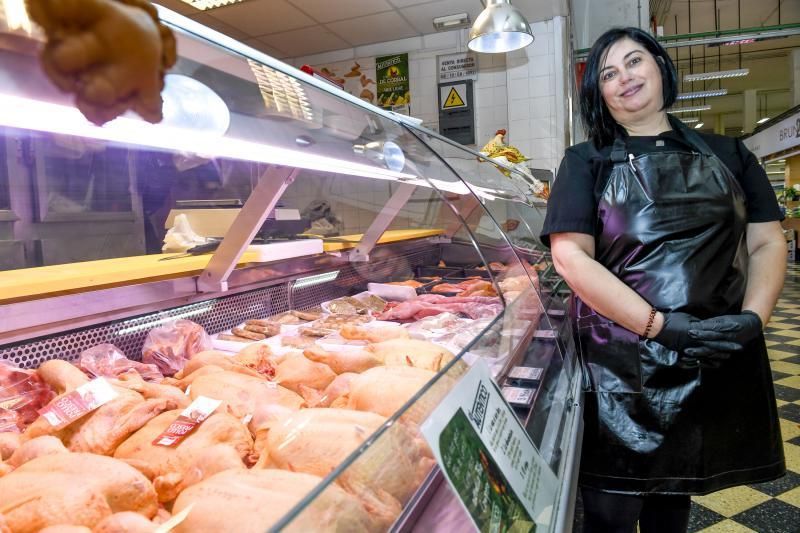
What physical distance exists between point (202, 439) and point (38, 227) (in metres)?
4.83

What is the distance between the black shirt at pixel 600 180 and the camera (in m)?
1.58

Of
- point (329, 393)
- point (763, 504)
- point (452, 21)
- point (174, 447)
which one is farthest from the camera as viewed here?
point (452, 21)

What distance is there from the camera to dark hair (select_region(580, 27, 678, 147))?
168cm

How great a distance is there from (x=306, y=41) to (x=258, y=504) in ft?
24.8

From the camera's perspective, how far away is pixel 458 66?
7.29m

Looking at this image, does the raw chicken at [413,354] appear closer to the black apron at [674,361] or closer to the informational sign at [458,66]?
the black apron at [674,361]

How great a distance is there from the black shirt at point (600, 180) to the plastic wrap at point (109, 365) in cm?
119

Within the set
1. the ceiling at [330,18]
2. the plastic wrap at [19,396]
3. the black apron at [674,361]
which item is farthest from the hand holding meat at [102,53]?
the ceiling at [330,18]

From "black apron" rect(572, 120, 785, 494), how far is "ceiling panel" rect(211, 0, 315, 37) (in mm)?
5474

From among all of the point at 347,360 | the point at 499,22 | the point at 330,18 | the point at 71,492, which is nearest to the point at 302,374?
the point at 347,360

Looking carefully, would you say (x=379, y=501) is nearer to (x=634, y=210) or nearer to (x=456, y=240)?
(x=634, y=210)

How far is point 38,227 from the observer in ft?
15.7

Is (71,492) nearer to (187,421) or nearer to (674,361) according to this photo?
(187,421)

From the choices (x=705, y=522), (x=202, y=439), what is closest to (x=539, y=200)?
(x=705, y=522)
